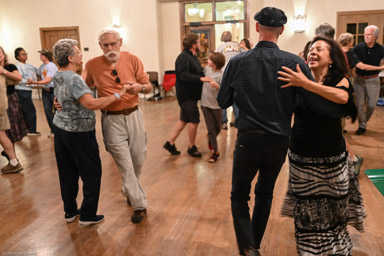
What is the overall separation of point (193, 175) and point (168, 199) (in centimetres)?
65

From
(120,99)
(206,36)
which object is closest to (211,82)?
(120,99)

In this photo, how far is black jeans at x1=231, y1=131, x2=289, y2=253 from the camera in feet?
6.13

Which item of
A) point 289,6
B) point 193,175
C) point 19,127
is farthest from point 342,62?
point 289,6

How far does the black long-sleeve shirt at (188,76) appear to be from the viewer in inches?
158

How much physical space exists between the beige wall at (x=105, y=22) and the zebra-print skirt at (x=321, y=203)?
27.6 feet

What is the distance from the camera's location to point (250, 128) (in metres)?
1.87

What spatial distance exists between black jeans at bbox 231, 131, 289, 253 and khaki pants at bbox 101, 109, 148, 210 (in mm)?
984

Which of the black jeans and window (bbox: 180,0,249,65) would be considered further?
window (bbox: 180,0,249,65)

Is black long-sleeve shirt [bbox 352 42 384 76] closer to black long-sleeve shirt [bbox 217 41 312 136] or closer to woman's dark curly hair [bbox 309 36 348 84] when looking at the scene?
woman's dark curly hair [bbox 309 36 348 84]

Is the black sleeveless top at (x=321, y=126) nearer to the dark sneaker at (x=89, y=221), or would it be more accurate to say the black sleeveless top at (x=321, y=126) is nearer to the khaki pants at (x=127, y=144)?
the khaki pants at (x=127, y=144)

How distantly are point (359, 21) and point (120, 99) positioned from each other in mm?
8411

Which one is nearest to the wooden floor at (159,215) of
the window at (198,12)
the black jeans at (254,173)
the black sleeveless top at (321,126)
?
the black jeans at (254,173)

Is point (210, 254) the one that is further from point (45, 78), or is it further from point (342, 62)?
point (45, 78)

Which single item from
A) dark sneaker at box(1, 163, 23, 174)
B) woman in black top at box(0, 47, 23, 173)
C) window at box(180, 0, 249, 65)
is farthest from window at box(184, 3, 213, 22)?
dark sneaker at box(1, 163, 23, 174)
